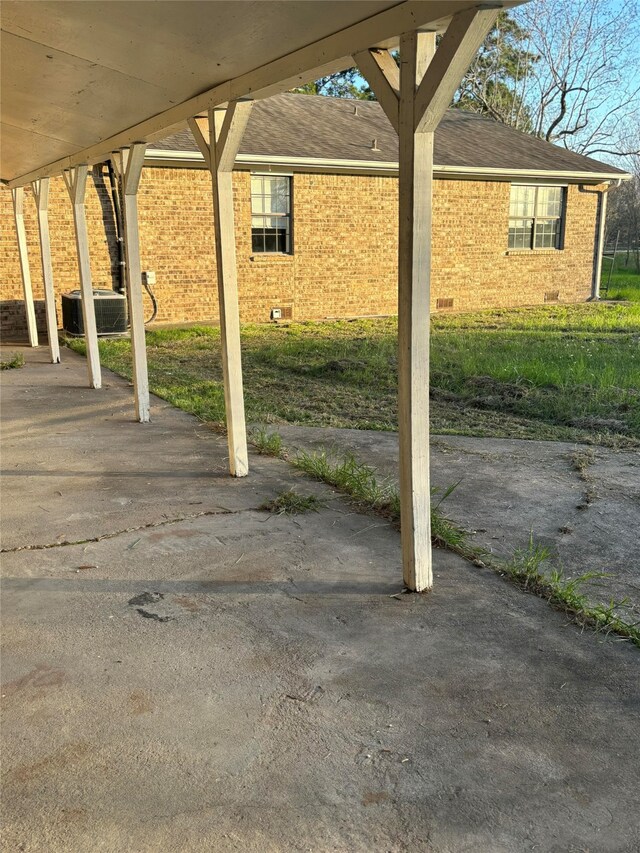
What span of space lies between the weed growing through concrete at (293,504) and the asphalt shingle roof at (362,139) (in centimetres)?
1002

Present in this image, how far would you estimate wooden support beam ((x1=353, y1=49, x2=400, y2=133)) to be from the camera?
3291 mm

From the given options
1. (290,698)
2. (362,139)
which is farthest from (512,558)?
(362,139)

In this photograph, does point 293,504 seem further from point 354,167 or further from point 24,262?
point 354,167

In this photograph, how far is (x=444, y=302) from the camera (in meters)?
17.7

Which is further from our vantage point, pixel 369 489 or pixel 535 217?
pixel 535 217

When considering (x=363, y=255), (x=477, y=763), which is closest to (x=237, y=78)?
(x=477, y=763)

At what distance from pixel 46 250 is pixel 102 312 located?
2.70m

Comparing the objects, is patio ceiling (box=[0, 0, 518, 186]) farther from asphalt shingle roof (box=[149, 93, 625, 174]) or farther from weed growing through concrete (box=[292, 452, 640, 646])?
asphalt shingle roof (box=[149, 93, 625, 174])

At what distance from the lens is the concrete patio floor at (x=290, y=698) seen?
7.24 ft

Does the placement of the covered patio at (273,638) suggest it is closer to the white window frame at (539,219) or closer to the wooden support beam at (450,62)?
the wooden support beam at (450,62)

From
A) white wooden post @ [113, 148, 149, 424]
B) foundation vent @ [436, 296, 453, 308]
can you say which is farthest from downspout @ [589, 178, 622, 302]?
white wooden post @ [113, 148, 149, 424]

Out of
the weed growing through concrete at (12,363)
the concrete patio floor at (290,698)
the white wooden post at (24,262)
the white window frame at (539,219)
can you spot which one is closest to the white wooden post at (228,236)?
the concrete patio floor at (290,698)

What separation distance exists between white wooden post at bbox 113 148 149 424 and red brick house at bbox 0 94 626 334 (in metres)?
6.93

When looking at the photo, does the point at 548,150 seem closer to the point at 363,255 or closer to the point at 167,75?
the point at 363,255
